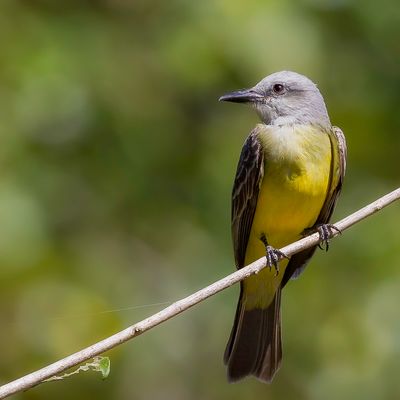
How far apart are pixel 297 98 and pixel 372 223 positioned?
0.91 metres

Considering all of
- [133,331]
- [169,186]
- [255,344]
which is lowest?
[255,344]

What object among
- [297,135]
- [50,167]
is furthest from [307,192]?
[50,167]

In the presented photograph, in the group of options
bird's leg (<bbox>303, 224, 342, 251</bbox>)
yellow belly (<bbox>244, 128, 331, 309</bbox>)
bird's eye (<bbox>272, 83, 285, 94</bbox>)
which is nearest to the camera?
bird's leg (<bbox>303, 224, 342, 251</bbox>)

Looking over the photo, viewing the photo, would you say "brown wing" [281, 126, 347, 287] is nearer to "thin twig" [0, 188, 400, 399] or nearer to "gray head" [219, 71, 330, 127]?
"gray head" [219, 71, 330, 127]

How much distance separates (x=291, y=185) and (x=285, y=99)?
61 cm

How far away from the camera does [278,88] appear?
585cm

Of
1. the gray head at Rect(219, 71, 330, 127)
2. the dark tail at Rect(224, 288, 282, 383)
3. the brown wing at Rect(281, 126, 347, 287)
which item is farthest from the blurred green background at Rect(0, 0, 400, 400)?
the brown wing at Rect(281, 126, 347, 287)

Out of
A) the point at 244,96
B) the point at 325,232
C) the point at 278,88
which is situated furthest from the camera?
the point at 278,88

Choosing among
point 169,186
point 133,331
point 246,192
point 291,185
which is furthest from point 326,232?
point 133,331

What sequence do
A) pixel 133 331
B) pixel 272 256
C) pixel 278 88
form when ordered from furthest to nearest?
pixel 278 88 < pixel 272 256 < pixel 133 331

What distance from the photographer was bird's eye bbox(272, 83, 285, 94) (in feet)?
19.1

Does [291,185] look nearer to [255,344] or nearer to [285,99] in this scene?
[285,99]

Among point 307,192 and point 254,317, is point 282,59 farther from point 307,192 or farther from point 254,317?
point 254,317

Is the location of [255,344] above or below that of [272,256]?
below
